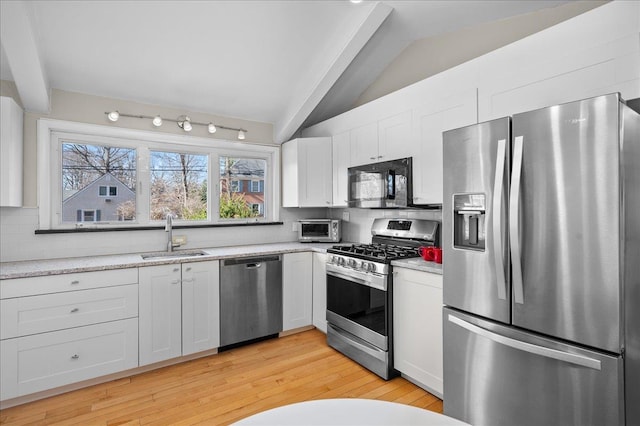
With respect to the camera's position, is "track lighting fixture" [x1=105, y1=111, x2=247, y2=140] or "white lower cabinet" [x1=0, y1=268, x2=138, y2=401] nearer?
"white lower cabinet" [x1=0, y1=268, x2=138, y2=401]

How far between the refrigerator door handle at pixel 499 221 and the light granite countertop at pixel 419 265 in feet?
1.92

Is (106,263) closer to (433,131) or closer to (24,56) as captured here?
(24,56)

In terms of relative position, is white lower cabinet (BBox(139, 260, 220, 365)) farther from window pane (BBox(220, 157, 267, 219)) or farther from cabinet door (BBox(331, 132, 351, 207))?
cabinet door (BBox(331, 132, 351, 207))

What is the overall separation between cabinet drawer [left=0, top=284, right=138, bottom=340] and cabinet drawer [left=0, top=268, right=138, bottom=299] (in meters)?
0.04

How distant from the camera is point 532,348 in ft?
5.06

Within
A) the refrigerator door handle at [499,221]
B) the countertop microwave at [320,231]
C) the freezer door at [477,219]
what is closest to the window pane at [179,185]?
the countertop microwave at [320,231]

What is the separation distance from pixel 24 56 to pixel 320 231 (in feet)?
9.93

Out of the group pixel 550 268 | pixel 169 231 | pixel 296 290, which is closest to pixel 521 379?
pixel 550 268

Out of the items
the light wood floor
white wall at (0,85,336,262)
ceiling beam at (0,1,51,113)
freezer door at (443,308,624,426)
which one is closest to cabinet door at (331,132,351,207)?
white wall at (0,85,336,262)

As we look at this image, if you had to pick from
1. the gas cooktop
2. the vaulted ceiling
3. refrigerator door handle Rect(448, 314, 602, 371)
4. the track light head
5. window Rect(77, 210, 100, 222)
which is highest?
the vaulted ceiling

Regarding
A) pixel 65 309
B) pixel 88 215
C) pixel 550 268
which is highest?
pixel 88 215

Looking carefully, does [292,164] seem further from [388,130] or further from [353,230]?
[388,130]

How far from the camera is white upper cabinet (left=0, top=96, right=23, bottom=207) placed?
249 centimetres

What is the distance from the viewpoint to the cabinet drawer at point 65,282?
2307 millimetres
